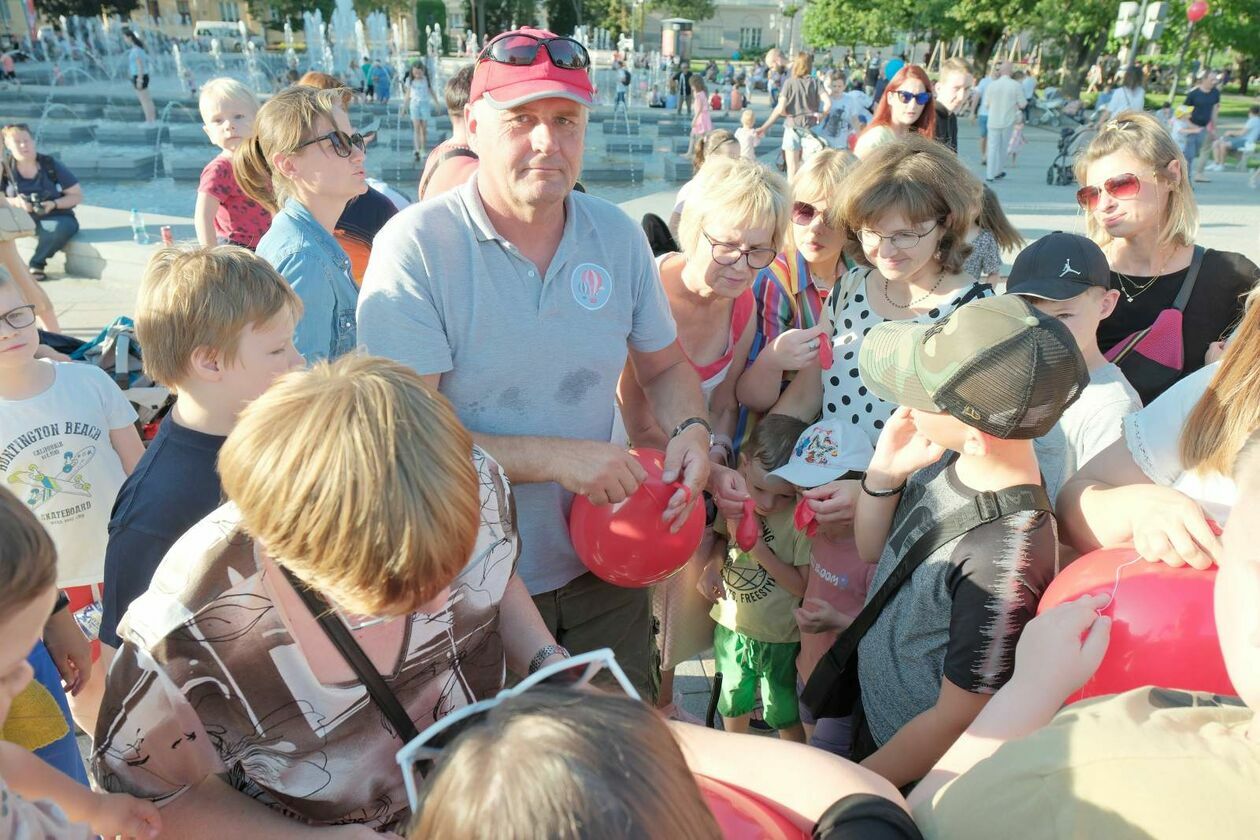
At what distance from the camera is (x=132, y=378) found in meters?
4.04

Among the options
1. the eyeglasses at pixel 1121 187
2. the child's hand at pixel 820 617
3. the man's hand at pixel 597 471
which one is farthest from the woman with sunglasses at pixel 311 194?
the eyeglasses at pixel 1121 187

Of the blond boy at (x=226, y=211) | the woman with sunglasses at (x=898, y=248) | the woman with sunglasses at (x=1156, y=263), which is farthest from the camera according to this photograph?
the blond boy at (x=226, y=211)

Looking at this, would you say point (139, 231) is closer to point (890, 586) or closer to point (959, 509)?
point (890, 586)

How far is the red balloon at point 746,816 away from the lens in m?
1.21

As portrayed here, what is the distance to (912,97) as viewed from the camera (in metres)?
6.21

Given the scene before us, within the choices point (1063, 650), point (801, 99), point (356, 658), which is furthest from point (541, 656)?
point (801, 99)

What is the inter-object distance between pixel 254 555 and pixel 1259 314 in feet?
7.42

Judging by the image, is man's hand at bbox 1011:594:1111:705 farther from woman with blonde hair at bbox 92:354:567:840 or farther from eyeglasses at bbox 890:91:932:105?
eyeglasses at bbox 890:91:932:105

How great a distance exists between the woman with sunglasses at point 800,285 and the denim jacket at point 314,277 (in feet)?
5.19

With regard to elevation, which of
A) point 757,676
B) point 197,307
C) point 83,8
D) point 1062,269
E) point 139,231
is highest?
point 83,8

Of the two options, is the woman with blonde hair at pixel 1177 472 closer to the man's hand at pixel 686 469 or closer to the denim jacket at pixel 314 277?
the man's hand at pixel 686 469

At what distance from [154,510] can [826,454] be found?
78.7 inches

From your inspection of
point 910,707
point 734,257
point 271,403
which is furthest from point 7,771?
point 734,257

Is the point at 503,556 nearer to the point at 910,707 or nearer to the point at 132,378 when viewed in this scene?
the point at 910,707
